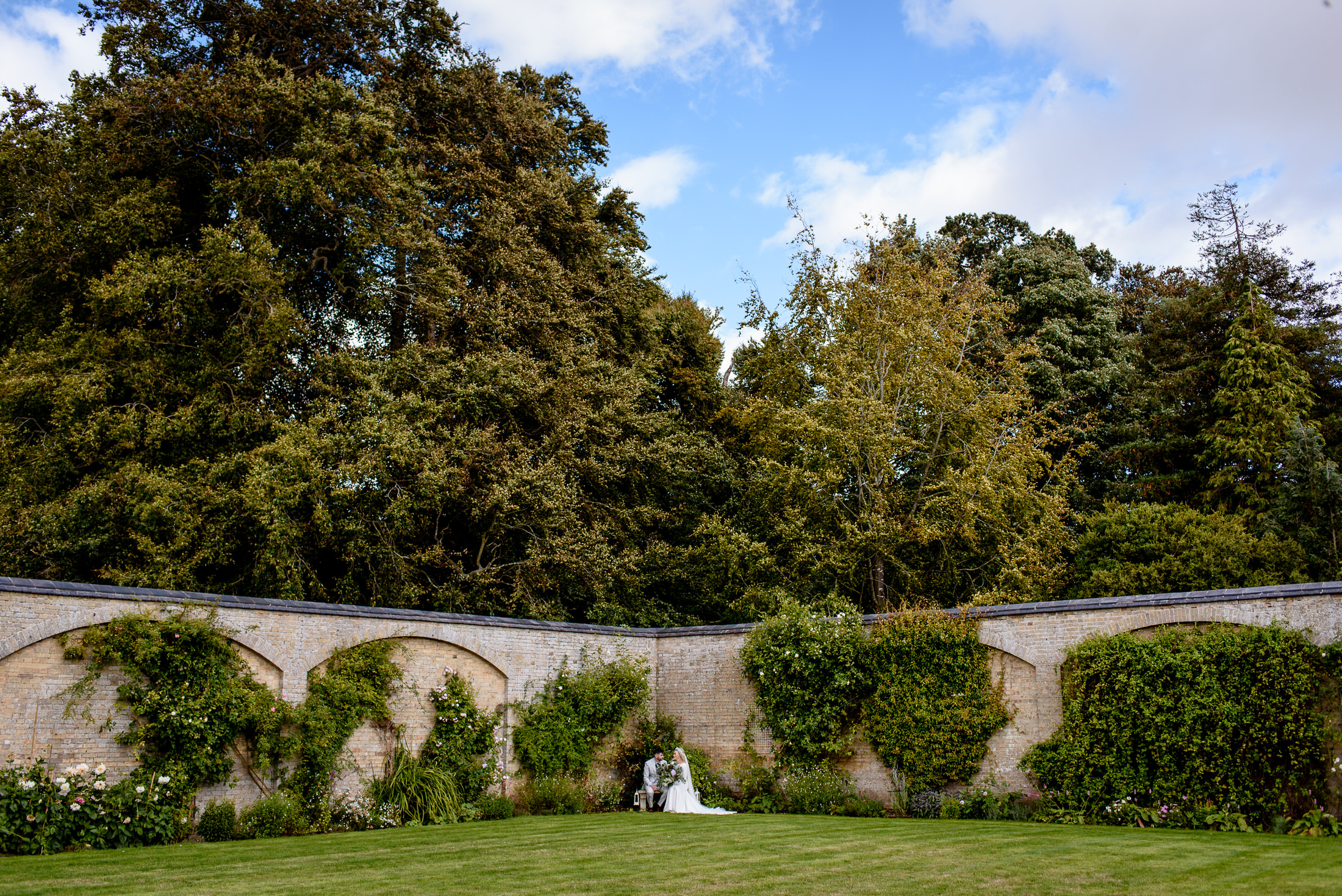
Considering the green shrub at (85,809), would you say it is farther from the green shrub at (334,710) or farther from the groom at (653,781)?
the groom at (653,781)

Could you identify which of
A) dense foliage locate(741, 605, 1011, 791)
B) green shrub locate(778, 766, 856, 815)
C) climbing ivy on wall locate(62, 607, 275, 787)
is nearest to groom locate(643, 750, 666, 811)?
dense foliage locate(741, 605, 1011, 791)

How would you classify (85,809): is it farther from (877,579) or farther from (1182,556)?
(1182,556)

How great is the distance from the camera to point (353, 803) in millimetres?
11609

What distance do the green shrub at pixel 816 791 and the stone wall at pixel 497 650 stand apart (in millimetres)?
321

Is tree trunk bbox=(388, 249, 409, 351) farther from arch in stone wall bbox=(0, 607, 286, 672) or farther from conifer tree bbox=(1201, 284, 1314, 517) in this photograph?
conifer tree bbox=(1201, 284, 1314, 517)

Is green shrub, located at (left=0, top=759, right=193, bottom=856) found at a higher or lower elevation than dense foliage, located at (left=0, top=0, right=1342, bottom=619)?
lower

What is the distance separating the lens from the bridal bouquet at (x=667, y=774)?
13.9 m

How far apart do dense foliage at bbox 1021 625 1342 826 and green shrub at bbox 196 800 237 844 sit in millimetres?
9849

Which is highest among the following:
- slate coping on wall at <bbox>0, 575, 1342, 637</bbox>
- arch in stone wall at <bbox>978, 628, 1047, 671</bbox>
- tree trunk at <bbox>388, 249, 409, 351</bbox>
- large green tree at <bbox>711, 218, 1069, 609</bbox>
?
tree trunk at <bbox>388, 249, 409, 351</bbox>

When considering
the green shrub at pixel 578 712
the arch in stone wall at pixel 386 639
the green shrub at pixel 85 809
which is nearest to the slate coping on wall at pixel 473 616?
the arch in stone wall at pixel 386 639

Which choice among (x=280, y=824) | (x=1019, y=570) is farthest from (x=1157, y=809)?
(x=280, y=824)

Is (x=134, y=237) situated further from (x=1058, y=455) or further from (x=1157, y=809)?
(x=1058, y=455)

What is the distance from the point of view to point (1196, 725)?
35.7ft

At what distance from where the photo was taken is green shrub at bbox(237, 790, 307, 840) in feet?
A: 34.1
